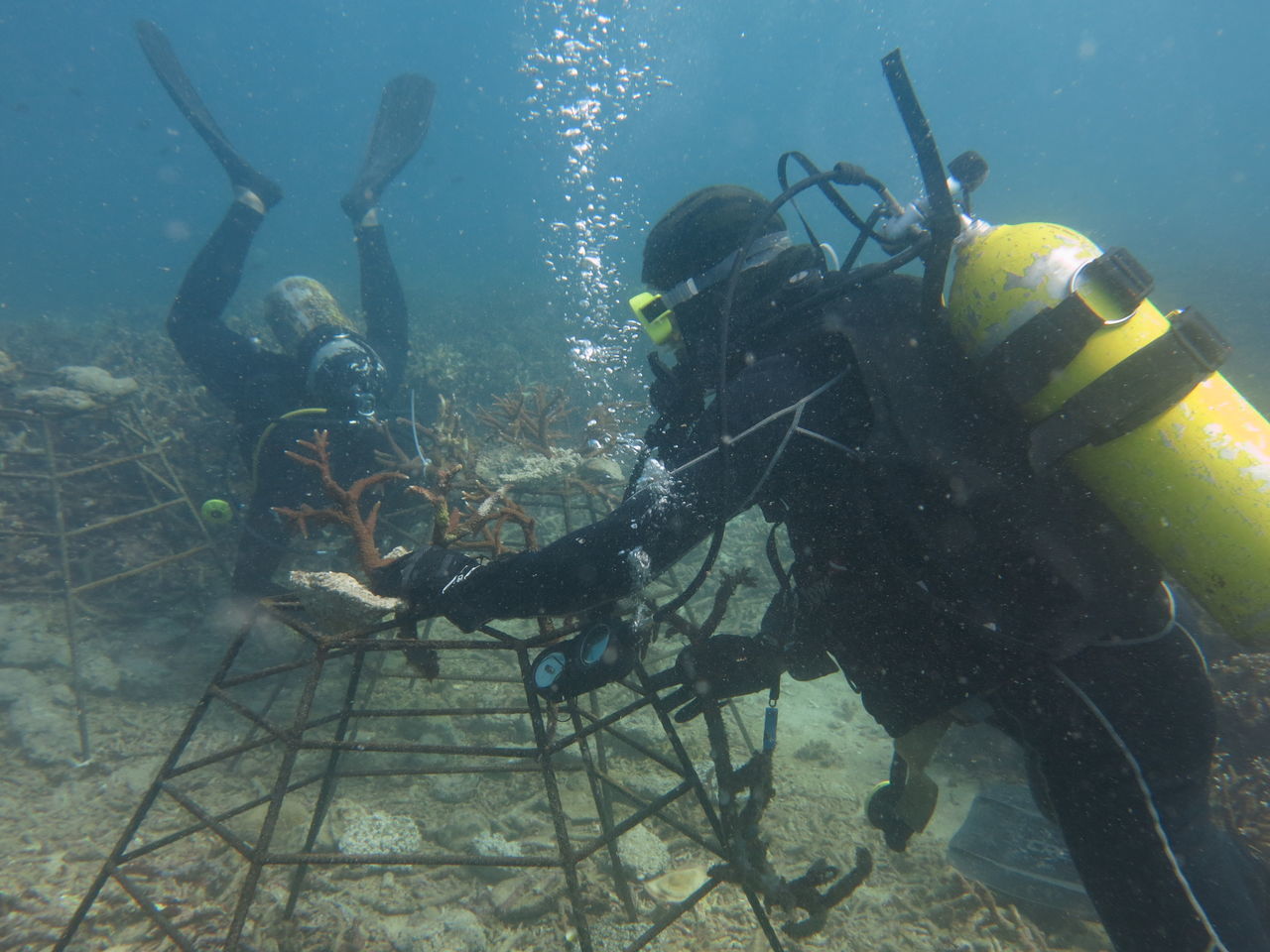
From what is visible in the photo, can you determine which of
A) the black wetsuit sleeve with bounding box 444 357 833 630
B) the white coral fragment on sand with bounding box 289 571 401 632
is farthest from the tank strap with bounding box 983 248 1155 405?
the white coral fragment on sand with bounding box 289 571 401 632

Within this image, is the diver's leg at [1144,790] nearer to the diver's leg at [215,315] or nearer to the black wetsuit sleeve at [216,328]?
the black wetsuit sleeve at [216,328]

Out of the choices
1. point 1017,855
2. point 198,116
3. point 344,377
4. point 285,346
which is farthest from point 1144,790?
point 198,116

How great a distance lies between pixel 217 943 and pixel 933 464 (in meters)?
4.15

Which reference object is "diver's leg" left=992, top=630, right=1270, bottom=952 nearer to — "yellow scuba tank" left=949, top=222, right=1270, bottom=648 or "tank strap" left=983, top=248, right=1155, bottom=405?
"yellow scuba tank" left=949, top=222, right=1270, bottom=648

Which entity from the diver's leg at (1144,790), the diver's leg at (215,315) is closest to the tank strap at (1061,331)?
the diver's leg at (1144,790)

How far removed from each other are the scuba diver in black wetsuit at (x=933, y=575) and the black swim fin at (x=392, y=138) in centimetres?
1140

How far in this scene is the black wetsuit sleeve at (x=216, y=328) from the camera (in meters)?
7.74

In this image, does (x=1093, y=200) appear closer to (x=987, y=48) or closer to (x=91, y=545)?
(x=987, y=48)

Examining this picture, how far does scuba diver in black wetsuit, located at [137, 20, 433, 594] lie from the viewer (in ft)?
18.6

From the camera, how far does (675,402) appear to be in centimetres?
248

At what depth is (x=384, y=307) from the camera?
32.3 ft

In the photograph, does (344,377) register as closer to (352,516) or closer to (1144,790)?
(352,516)

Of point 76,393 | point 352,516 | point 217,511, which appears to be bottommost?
point 217,511

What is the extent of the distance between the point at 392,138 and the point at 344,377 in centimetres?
982
